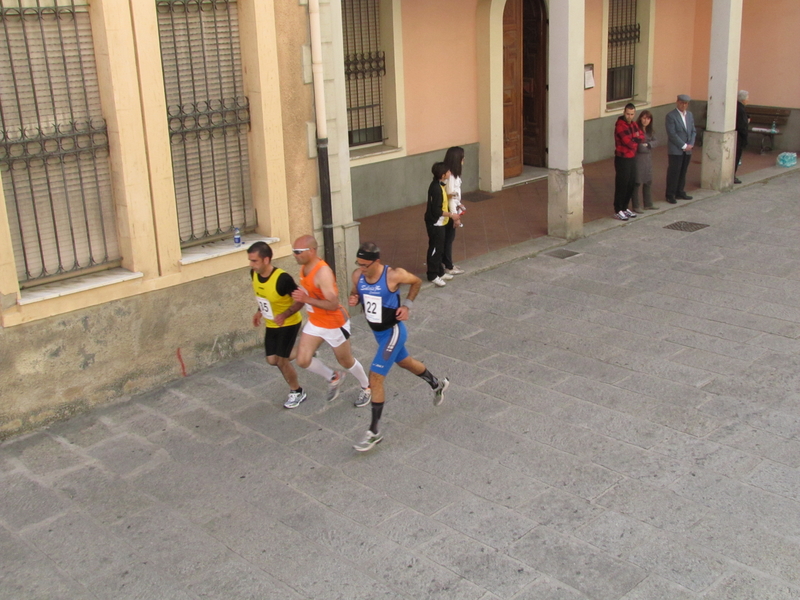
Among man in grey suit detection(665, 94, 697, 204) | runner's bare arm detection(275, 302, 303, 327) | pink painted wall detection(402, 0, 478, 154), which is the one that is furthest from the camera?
pink painted wall detection(402, 0, 478, 154)

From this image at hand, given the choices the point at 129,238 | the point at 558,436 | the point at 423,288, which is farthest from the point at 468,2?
the point at 558,436

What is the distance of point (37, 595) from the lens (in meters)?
5.54

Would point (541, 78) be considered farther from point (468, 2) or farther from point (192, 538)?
point (192, 538)

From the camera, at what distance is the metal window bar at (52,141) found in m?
7.24

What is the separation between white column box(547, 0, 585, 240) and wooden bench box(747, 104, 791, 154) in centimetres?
712

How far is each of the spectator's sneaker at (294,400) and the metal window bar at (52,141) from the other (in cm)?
208

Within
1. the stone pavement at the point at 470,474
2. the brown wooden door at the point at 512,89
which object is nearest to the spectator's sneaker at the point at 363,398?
the stone pavement at the point at 470,474

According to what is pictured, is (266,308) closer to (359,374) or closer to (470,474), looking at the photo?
(359,374)

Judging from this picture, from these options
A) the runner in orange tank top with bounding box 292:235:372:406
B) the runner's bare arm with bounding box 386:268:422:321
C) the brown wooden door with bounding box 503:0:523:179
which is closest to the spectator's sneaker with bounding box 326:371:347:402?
the runner in orange tank top with bounding box 292:235:372:406

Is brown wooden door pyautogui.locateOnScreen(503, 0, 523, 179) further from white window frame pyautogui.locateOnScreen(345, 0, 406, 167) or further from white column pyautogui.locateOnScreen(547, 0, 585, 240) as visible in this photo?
white column pyautogui.locateOnScreen(547, 0, 585, 240)

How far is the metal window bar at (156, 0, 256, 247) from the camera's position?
27.0 ft

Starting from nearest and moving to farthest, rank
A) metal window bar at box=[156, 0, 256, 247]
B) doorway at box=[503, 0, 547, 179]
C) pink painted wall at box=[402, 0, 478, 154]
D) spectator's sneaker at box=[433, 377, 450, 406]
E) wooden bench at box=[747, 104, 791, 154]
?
spectator's sneaker at box=[433, 377, 450, 406] → metal window bar at box=[156, 0, 256, 247] → pink painted wall at box=[402, 0, 478, 154] → doorway at box=[503, 0, 547, 179] → wooden bench at box=[747, 104, 791, 154]

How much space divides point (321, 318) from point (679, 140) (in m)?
7.88

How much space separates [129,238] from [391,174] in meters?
6.19
